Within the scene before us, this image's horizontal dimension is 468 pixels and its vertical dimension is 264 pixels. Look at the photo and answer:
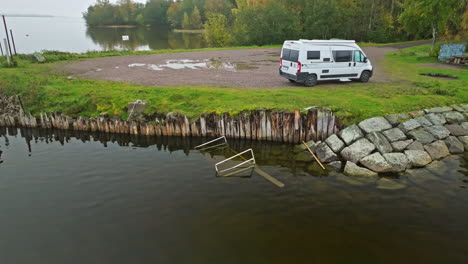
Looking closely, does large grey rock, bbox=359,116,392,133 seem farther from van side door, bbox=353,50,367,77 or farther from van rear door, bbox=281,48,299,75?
van side door, bbox=353,50,367,77

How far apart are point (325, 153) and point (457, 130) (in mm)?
6876

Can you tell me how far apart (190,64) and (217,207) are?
927 inches

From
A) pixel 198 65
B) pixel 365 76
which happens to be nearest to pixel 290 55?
pixel 365 76

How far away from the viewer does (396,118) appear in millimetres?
14852

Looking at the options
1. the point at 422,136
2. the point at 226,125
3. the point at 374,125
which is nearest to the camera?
the point at 422,136

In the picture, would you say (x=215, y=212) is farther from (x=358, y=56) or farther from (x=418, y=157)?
(x=358, y=56)

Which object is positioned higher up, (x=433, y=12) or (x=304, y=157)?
(x=433, y=12)

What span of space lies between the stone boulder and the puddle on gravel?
610 inches

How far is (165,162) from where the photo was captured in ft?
43.7

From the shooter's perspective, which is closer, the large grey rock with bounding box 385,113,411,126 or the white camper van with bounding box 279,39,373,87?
the large grey rock with bounding box 385,113,411,126

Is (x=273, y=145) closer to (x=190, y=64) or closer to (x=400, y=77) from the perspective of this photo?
(x=400, y=77)

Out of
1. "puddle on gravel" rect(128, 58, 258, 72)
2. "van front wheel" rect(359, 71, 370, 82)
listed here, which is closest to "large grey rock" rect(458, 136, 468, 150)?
"van front wheel" rect(359, 71, 370, 82)

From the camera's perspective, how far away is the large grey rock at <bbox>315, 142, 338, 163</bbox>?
1309cm

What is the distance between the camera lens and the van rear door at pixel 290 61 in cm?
1951
